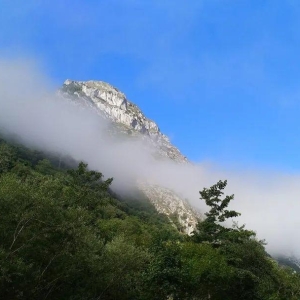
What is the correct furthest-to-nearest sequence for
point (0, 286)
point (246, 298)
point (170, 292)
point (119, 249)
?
1. point (246, 298)
2. point (170, 292)
3. point (119, 249)
4. point (0, 286)

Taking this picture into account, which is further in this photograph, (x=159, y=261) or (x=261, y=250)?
(x=261, y=250)

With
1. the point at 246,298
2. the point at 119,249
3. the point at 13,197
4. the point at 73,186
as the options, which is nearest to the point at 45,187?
the point at 13,197

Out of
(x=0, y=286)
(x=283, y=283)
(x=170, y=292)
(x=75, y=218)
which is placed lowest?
(x=0, y=286)

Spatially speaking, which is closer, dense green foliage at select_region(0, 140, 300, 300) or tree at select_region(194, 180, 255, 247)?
dense green foliage at select_region(0, 140, 300, 300)

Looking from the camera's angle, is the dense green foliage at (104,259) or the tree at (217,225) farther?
the tree at (217,225)

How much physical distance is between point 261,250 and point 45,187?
41211 millimetres

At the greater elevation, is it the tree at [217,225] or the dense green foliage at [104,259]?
the tree at [217,225]

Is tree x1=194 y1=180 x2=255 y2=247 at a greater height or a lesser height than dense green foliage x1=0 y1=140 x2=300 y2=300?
greater

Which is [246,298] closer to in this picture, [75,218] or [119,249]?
[119,249]

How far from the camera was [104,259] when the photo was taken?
137 feet

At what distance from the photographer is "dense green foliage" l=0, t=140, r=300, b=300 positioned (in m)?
30.8

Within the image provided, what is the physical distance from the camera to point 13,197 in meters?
30.5

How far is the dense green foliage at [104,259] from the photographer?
101ft

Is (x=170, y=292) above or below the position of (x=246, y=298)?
below
